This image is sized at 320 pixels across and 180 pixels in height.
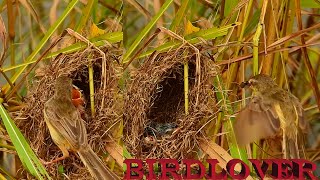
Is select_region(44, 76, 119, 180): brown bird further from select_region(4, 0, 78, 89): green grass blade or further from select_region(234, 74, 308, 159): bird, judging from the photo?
select_region(234, 74, 308, 159): bird

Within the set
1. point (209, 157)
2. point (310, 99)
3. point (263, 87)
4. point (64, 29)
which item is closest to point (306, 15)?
point (310, 99)

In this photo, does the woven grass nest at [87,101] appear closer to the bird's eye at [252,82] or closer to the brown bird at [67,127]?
the brown bird at [67,127]

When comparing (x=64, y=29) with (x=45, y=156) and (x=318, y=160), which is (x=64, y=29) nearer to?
(x=45, y=156)

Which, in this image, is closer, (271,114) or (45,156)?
(271,114)

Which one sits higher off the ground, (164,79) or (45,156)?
(164,79)

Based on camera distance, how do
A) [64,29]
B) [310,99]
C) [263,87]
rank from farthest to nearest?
[310,99], [64,29], [263,87]

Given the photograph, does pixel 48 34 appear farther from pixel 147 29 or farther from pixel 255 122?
pixel 255 122

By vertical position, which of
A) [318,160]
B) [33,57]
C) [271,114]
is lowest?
[318,160]

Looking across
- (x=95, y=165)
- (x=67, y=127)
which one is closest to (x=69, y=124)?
(x=67, y=127)
